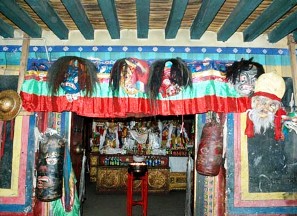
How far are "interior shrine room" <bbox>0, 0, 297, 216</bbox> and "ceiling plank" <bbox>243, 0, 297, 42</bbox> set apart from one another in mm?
27

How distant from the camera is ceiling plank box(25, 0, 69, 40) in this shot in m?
3.67

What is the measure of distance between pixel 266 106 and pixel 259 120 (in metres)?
0.30

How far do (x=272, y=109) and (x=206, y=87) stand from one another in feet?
3.56

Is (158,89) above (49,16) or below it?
below

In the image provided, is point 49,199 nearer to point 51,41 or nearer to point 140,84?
point 140,84

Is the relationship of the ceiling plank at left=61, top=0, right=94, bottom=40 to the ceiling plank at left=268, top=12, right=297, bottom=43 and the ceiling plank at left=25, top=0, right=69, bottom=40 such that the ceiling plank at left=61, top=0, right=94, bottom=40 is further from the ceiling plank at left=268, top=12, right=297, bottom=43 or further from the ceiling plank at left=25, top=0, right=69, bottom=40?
the ceiling plank at left=268, top=12, right=297, bottom=43

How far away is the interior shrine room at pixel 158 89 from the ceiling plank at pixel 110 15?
0.08 ft

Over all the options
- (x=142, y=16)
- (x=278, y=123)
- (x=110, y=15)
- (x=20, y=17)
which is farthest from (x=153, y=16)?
(x=278, y=123)

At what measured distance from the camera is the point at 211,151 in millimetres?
4398

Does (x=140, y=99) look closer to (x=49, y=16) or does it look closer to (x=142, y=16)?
(x=142, y=16)

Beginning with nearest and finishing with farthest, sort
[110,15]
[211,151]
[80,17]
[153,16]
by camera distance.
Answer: [110,15], [80,17], [153,16], [211,151]

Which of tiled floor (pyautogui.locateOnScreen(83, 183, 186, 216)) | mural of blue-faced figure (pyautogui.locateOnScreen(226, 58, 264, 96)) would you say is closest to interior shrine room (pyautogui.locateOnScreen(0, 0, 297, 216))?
mural of blue-faced figure (pyautogui.locateOnScreen(226, 58, 264, 96))

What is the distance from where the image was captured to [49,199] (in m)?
4.37

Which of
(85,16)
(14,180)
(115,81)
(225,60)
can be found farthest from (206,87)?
(14,180)
